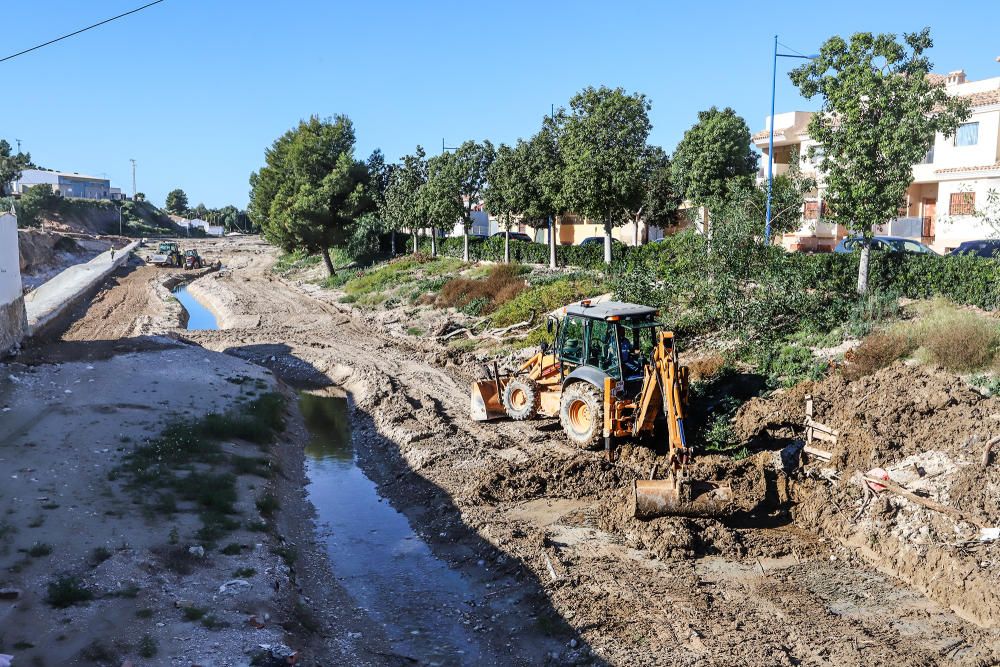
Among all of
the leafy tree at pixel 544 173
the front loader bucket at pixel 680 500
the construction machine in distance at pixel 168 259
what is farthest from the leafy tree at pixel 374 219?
the front loader bucket at pixel 680 500

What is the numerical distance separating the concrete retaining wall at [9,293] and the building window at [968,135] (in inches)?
1369

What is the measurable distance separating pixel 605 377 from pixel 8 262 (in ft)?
64.7

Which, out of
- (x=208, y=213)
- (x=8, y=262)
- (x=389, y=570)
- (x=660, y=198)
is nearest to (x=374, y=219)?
(x=660, y=198)

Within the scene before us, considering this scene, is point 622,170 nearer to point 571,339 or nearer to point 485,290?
point 485,290

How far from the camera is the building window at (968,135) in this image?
3272 centimetres

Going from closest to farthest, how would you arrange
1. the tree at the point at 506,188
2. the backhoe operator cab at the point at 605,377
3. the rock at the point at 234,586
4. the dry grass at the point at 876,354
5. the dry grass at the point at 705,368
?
the rock at the point at 234,586 < the backhoe operator cab at the point at 605,377 < the dry grass at the point at 876,354 < the dry grass at the point at 705,368 < the tree at the point at 506,188

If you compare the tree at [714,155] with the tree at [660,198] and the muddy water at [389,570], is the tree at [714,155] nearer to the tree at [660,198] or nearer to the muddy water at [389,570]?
the tree at [660,198]

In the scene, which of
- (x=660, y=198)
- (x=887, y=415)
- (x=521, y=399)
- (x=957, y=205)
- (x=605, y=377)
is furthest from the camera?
(x=660, y=198)

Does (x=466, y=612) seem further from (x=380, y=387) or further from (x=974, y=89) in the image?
(x=974, y=89)

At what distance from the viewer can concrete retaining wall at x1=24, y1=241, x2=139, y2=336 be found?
33.0 meters

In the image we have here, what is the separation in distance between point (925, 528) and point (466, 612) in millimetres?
6176

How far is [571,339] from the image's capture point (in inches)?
618

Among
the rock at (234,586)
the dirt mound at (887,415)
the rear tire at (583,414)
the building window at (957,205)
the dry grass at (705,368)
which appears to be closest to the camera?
the rock at (234,586)

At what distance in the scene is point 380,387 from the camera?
22.0 meters
